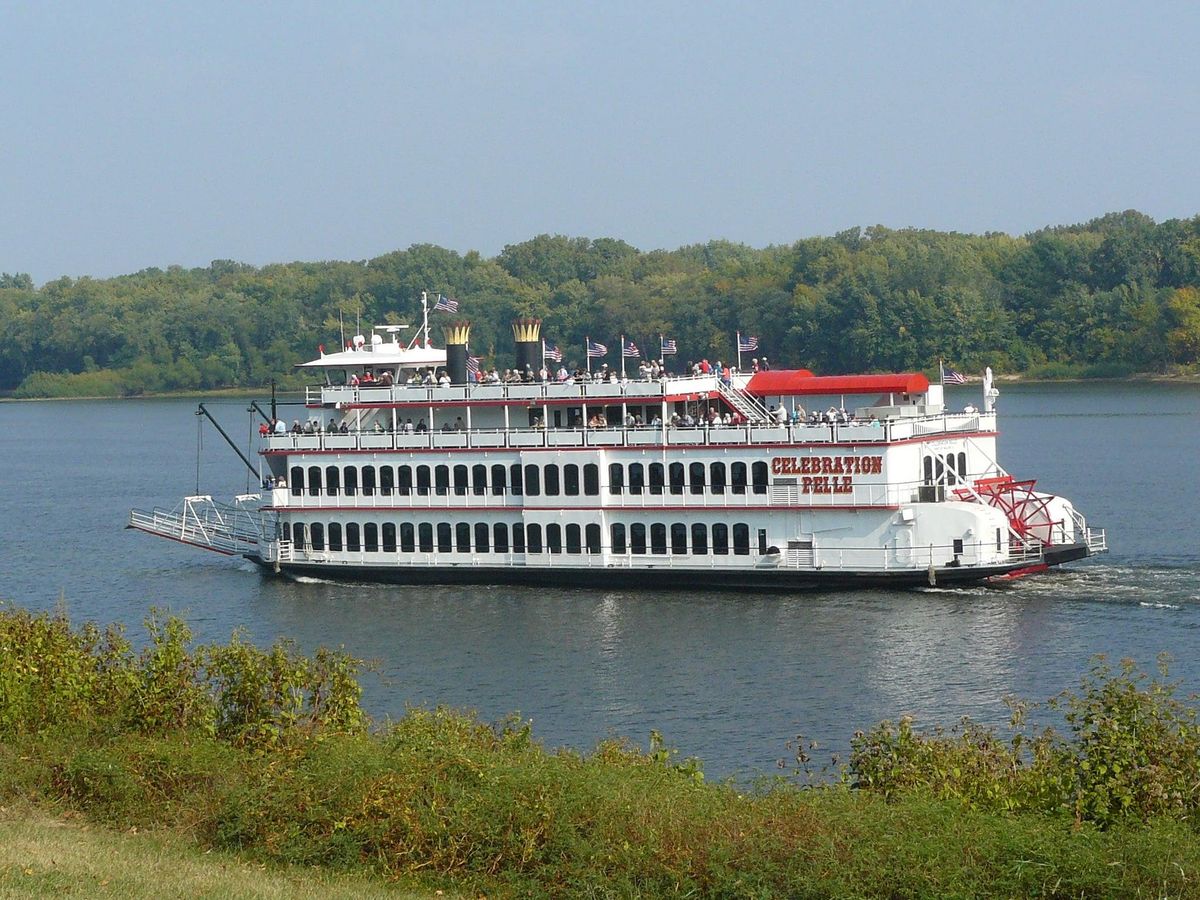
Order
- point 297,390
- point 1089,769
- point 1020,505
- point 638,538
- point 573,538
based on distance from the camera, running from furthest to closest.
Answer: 1. point 297,390
2. point 573,538
3. point 638,538
4. point 1020,505
5. point 1089,769

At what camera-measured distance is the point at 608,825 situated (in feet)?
62.5

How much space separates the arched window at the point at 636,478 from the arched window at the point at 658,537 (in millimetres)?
1057

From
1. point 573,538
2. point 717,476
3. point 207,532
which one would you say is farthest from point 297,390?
point 717,476

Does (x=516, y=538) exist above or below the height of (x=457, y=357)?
below

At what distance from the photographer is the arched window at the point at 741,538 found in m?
45.8

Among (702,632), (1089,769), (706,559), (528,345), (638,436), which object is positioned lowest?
(702,632)

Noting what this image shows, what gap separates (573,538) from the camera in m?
47.5

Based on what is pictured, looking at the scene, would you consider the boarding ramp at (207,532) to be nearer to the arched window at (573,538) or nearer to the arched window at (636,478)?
the arched window at (573,538)

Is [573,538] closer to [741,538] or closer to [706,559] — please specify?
[706,559]

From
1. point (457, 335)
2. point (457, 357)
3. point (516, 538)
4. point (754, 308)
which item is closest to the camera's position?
point (516, 538)

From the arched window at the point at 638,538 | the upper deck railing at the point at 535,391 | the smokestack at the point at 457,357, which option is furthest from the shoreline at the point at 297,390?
the arched window at the point at 638,538

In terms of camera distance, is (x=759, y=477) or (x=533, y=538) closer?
(x=759, y=477)

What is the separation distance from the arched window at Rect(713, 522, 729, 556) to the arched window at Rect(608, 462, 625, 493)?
9.43 feet

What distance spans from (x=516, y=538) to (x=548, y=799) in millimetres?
28715
